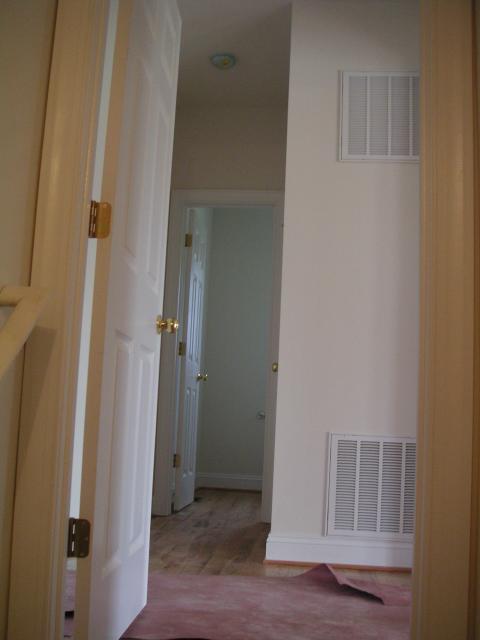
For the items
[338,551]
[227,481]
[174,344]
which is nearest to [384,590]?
[338,551]

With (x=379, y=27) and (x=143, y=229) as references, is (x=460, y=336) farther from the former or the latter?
(x=379, y=27)

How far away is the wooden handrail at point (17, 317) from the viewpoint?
49.2 inches

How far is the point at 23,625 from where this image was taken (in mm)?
1411

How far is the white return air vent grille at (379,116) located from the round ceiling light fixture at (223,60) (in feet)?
3.30

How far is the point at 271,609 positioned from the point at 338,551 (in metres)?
0.94

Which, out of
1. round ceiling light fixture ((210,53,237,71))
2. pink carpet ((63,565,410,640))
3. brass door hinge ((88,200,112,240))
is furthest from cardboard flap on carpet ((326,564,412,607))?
round ceiling light fixture ((210,53,237,71))

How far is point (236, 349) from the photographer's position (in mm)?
6371

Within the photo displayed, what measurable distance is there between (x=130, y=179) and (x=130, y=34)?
0.37 m

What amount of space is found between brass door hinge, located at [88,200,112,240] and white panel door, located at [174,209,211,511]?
9.87ft

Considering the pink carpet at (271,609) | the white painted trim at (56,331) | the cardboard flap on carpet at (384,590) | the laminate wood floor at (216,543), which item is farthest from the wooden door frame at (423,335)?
the laminate wood floor at (216,543)

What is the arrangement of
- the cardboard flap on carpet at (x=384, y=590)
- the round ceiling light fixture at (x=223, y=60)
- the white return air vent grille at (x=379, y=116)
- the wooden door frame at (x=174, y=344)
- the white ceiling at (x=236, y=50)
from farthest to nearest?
the wooden door frame at (x=174, y=344) < the round ceiling light fixture at (x=223, y=60) < the white ceiling at (x=236, y=50) < the white return air vent grille at (x=379, y=116) < the cardboard flap on carpet at (x=384, y=590)

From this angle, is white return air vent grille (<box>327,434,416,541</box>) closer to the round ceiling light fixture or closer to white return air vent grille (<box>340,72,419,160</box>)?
white return air vent grille (<box>340,72,419,160</box>)

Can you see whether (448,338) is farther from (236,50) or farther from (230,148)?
(230,148)

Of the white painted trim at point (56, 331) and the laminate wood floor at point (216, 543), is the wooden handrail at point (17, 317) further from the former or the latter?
the laminate wood floor at point (216, 543)
